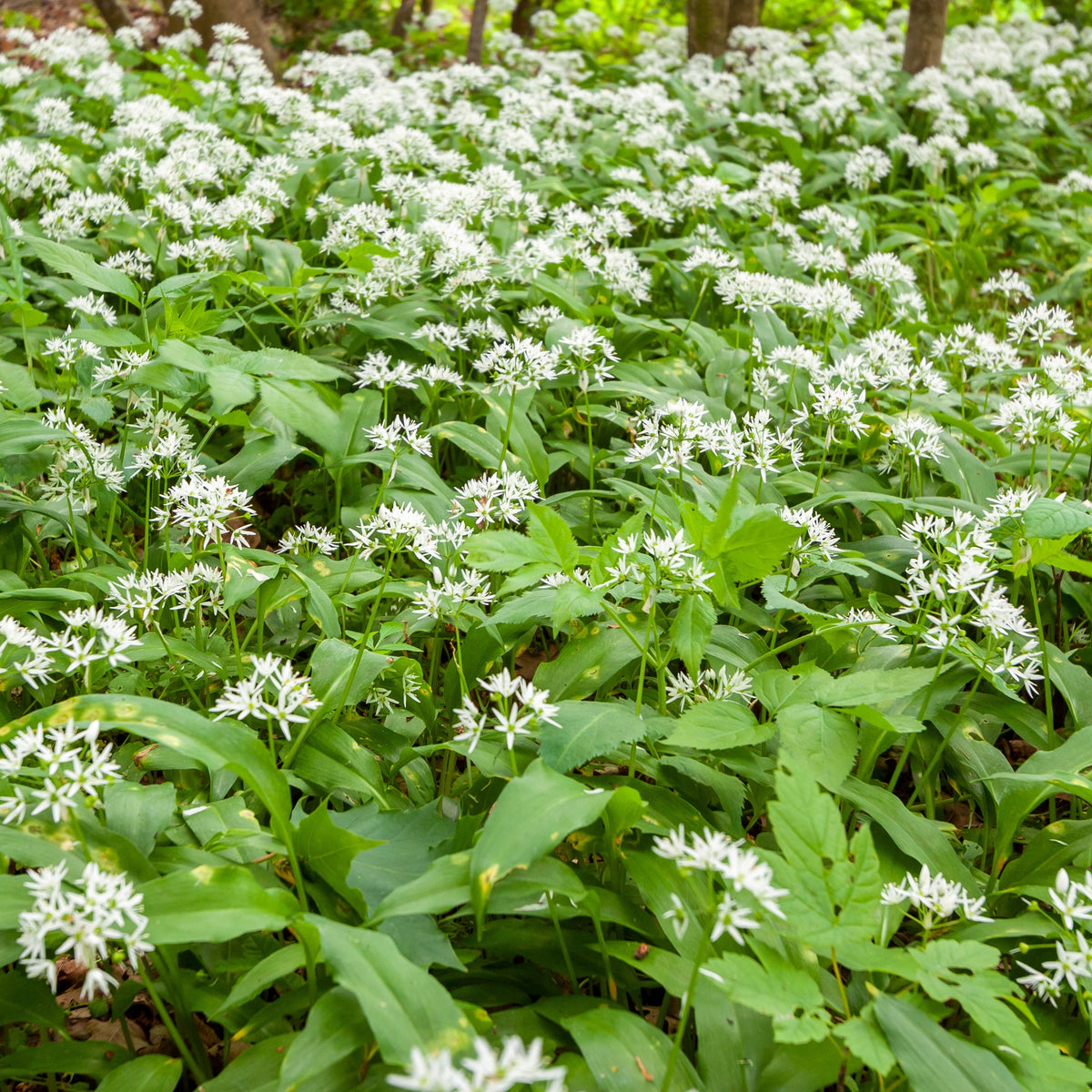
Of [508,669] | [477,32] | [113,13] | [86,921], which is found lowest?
[508,669]

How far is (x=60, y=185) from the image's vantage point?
12.5 feet

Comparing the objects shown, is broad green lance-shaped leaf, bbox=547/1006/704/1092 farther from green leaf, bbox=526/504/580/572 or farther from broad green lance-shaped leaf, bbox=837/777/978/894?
green leaf, bbox=526/504/580/572

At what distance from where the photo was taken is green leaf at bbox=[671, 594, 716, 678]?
63.9 inches

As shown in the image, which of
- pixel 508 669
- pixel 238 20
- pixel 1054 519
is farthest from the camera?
pixel 238 20

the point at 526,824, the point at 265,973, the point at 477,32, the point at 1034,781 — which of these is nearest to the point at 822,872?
the point at 526,824

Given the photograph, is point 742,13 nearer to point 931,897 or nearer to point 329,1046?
point 931,897

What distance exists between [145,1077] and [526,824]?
68 centimetres

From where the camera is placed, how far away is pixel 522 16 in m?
10.6

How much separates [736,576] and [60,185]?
3.46 metres

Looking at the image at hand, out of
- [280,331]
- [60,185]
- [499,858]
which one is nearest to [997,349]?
[280,331]

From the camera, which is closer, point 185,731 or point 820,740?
point 185,731

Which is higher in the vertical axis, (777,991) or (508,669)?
(777,991)

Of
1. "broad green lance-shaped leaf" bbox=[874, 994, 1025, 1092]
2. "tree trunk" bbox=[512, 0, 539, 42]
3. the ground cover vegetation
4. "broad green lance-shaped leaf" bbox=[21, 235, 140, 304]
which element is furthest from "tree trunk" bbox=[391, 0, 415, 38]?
"broad green lance-shaped leaf" bbox=[874, 994, 1025, 1092]

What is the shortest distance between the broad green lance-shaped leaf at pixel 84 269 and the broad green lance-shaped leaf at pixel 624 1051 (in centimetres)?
215
